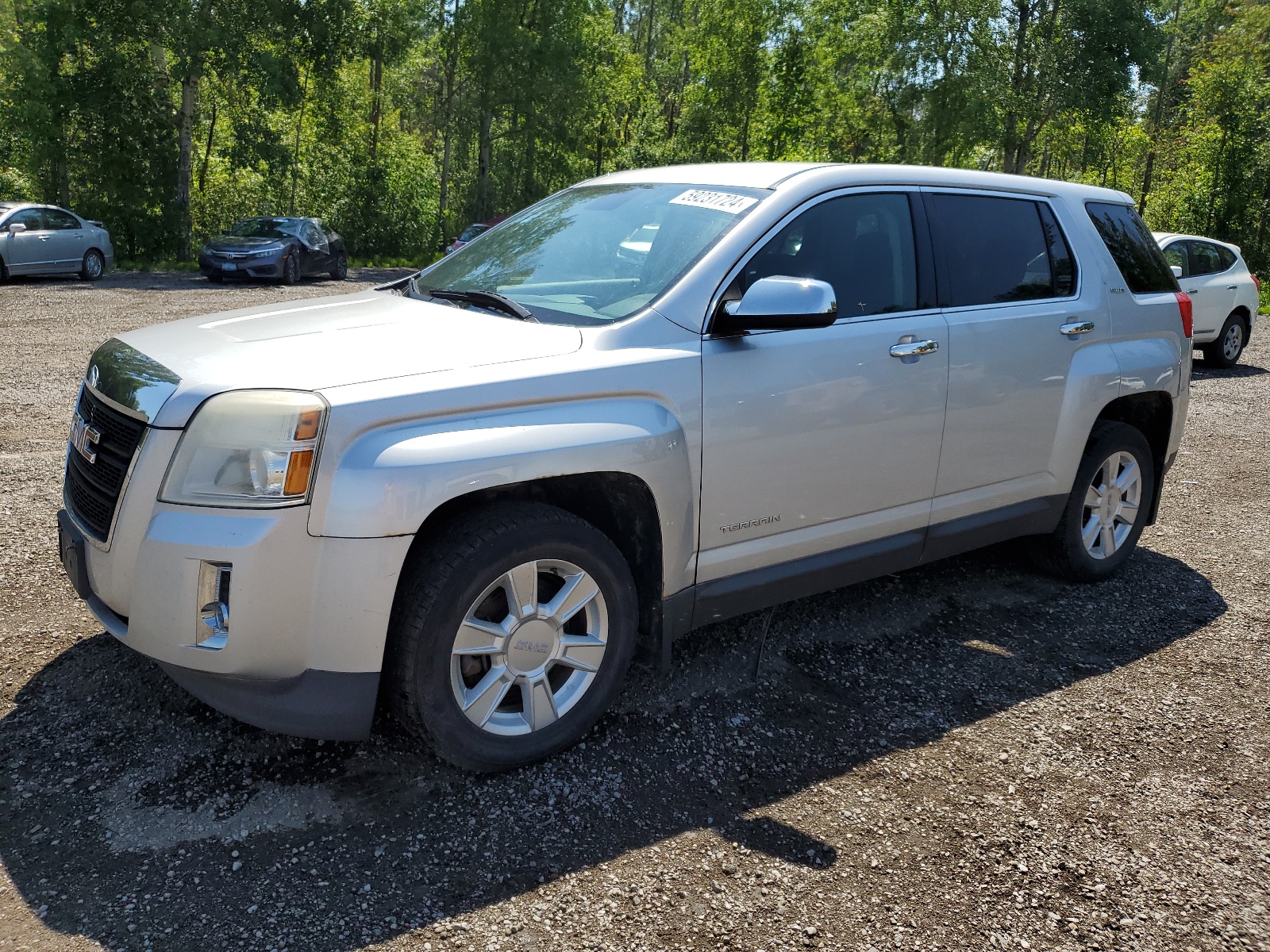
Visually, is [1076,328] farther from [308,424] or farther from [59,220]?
[59,220]

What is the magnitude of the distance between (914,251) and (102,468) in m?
3.03

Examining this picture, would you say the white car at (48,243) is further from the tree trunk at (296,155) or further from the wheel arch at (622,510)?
the wheel arch at (622,510)

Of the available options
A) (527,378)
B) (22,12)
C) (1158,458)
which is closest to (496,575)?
(527,378)

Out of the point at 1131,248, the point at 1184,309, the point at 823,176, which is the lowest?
the point at 1184,309

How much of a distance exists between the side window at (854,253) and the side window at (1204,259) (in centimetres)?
1095

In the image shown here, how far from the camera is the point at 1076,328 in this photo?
4598mm

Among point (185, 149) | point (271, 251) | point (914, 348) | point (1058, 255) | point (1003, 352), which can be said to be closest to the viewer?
point (914, 348)

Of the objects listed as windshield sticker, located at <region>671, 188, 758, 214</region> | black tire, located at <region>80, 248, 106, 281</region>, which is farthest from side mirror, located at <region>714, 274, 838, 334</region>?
black tire, located at <region>80, 248, 106, 281</region>

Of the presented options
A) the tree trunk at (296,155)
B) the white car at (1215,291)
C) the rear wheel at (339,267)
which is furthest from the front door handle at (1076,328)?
the tree trunk at (296,155)

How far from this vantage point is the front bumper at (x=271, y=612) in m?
2.71

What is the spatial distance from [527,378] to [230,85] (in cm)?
3117

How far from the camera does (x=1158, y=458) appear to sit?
538cm

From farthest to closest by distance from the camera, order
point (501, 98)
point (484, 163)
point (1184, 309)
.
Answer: point (484, 163)
point (501, 98)
point (1184, 309)

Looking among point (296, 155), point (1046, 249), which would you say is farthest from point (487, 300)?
point (296, 155)
